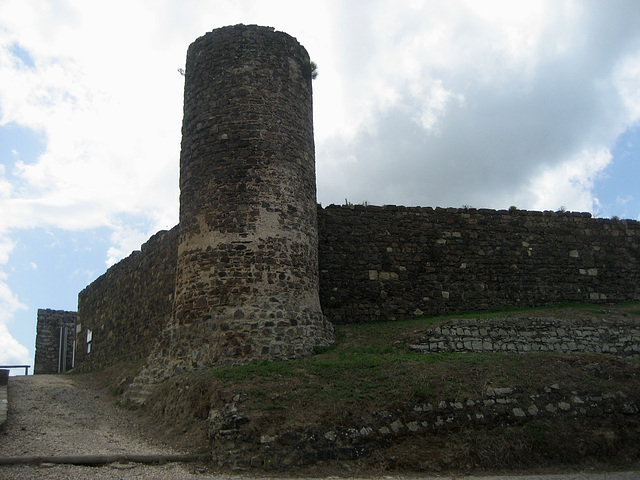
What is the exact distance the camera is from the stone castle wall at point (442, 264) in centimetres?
1758

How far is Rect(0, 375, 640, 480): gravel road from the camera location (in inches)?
348

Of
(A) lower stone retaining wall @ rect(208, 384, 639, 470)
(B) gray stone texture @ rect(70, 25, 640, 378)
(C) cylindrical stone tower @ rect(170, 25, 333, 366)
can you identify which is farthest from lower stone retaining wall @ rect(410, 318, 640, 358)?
(A) lower stone retaining wall @ rect(208, 384, 639, 470)

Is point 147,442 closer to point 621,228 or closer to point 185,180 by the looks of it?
point 185,180

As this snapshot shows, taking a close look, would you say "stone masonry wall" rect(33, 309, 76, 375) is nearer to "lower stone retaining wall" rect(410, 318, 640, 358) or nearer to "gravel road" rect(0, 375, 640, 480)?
"gravel road" rect(0, 375, 640, 480)

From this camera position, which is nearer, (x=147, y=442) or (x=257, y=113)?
(x=147, y=442)

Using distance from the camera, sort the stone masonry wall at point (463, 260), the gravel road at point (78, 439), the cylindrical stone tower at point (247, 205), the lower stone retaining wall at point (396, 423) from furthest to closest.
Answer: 1. the stone masonry wall at point (463, 260)
2. the cylindrical stone tower at point (247, 205)
3. the lower stone retaining wall at point (396, 423)
4. the gravel road at point (78, 439)

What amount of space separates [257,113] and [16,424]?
8857 millimetres

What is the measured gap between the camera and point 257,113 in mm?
15125

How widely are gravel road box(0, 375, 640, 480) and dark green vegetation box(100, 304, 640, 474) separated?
570mm

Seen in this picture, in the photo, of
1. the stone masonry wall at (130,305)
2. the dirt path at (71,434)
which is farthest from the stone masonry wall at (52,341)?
the dirt path at (71,434)

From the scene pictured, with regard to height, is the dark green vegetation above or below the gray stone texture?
below

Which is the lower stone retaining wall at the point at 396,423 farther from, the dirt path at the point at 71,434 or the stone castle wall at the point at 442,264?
the stone castle wall at the point at 442,264

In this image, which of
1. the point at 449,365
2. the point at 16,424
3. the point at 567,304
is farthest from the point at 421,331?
the point at 16,424

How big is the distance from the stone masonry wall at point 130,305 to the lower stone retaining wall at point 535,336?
8.05 meters
